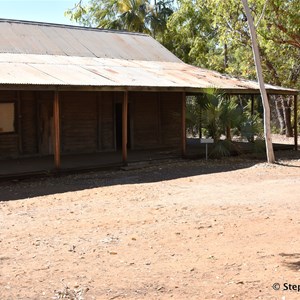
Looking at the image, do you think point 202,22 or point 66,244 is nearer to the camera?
point 66,244

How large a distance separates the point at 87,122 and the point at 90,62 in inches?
77.6

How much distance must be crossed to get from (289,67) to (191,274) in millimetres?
19695

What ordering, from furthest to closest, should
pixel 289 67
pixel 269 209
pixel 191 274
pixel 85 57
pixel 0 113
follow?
1. pixel 289 67
2. pixel 85 57
3. pixel 0 113
4. pixel 269 209
5. pixel 191 274

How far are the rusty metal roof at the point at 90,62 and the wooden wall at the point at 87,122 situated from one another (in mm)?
1121

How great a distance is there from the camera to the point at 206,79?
691 inches

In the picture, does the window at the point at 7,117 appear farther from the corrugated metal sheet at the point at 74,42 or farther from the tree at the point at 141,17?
the tree at the point at 141,17

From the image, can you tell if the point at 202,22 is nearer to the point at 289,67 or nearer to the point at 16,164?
the point at 289,67

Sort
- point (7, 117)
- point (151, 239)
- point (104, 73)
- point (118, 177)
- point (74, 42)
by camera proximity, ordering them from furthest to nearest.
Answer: point (74, 42)
point (7, 117)
point (104, 73)
point (118, 177)
point (151, 239)

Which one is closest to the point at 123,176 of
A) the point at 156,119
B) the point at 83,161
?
the point at 83,161

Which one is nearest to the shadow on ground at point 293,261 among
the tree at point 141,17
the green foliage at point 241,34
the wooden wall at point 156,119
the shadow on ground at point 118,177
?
the shadow on ground at point 118,177

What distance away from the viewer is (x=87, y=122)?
16953 mm

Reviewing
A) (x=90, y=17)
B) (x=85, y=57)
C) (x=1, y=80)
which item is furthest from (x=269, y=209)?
(x=90, y=17)

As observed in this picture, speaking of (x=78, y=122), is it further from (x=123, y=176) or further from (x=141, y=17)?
(x=141, y=17)

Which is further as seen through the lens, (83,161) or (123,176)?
(83,161)
